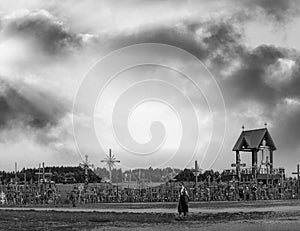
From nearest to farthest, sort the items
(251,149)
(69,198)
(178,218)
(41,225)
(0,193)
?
(41,225), (178,218), (69,198), (0,193), (251,149)

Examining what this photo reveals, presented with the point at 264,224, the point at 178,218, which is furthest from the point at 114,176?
the point at 264,224

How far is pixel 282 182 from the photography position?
3091 inches

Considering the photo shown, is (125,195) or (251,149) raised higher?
(251,149)

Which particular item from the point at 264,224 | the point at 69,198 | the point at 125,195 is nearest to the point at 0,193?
the point at 69,198

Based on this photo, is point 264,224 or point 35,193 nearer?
point 264,224

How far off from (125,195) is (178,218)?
32.2 metres

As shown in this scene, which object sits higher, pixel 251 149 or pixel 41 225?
pixel 251 149

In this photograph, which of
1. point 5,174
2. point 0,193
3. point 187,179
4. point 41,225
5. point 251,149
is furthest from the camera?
point 5,174

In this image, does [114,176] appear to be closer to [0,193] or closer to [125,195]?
[125,195]

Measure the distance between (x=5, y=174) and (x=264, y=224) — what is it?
303ft

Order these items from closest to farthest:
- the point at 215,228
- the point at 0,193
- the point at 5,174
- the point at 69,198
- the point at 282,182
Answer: the point at 215,228
the point at 69,198
the point at 0,193
the point at 282,182
the point at 5,174

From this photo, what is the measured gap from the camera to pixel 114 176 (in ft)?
269

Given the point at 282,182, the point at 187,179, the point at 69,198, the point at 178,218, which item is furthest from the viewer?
the point at 187,179

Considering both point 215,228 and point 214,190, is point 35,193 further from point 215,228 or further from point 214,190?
point 215,228
